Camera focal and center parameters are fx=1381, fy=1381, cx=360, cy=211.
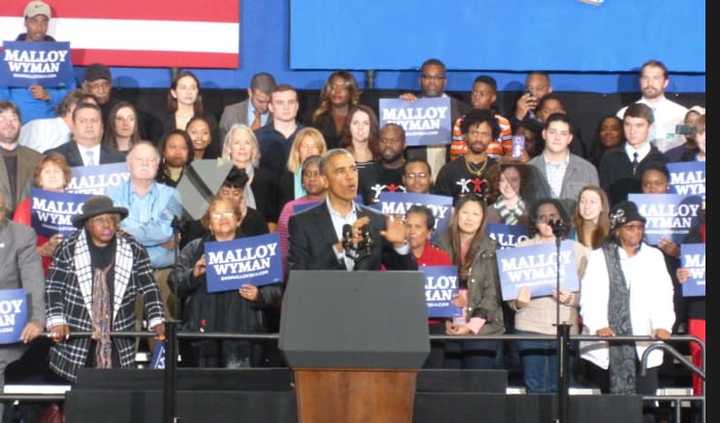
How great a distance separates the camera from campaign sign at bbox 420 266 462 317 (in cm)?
885

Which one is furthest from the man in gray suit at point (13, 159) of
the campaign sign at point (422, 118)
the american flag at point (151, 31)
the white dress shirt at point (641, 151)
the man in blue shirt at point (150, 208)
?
the white dress shirt at point (641, 151)

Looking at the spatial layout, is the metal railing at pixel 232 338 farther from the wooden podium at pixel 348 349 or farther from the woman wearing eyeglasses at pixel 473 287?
the wooden podium at pixel 348 349

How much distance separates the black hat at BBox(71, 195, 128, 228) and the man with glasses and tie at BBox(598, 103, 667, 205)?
3.83 metres

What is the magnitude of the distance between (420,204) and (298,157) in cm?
97

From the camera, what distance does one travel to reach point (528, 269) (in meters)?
8.99

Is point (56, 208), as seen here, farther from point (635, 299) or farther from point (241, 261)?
point (635, 299)

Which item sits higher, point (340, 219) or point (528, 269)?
point (340, 219)

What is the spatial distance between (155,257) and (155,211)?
0.35 m

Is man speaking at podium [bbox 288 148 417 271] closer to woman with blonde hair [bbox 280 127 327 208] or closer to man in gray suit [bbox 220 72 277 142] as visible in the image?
woman with blonde hair [bbox 280 127 327 208]

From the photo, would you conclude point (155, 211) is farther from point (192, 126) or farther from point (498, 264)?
point (498, 264)

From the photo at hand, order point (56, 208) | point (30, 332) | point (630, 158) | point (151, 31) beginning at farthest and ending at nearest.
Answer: point (151, 31) → point (630, 158) → point (56, 208) → point (30, 332)

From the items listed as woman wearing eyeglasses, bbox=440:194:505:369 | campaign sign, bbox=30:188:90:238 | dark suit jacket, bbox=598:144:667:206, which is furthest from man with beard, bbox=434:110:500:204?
campaign sign, bbox=30:188:90:238

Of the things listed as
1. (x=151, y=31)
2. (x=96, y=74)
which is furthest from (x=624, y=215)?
(x=151, y=31)

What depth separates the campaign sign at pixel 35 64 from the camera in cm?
1074
